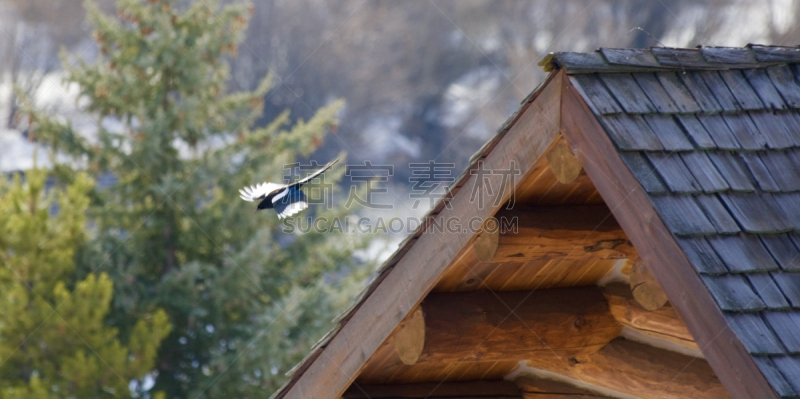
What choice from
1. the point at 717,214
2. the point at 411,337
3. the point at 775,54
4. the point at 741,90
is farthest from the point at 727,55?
the point at 411,337

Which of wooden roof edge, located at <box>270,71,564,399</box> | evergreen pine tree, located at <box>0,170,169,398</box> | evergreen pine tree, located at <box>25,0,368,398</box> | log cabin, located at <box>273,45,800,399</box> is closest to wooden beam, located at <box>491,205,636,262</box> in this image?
log cabin, located at <box>273,45,800,399</box>

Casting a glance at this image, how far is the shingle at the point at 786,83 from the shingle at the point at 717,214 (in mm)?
521

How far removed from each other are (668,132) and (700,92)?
213 mm

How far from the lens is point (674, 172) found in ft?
5.61

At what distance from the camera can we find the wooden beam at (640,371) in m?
2.12

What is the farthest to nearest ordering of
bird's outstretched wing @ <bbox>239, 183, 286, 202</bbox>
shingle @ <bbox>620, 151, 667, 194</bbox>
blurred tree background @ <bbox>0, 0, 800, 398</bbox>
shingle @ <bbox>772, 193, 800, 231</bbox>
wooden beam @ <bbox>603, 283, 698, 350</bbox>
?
blurred tree background @ <bbox>0, 0, 800, 398</bbox> → bird's outstretched wing @ <bbox>239, 183, 286, 202</bbox> → wooden beam @ <bbox>603, 283, 698, 350</bbox> → shingle @ <bbox>772, 193, 800, 231</bbox> → shingle @ <bbox>620, 151, 667, 194</bbox>

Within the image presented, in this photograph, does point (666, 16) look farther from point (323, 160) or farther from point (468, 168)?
point (468, 168)

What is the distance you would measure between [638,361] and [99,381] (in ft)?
17.5

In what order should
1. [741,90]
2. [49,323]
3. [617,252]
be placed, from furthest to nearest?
[49,323], [617,252], [741,90]

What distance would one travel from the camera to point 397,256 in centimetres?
218

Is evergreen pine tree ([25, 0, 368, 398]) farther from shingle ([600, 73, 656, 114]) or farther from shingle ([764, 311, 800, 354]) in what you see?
shingle ([764, 311, 800, 354])

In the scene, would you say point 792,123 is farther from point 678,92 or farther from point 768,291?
point 768,291

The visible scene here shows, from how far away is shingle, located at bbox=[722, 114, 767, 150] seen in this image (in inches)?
73.7

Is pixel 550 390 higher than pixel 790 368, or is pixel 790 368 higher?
pixel 550 390
